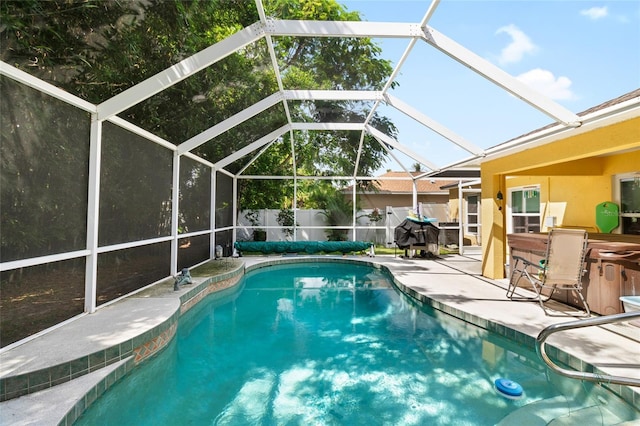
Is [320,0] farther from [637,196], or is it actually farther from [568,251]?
[637,196]

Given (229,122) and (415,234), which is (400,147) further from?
(229,122)

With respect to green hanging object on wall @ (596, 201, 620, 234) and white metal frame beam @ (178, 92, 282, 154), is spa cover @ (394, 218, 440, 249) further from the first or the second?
white metal frame beam @ (178, 92, 282, 154)

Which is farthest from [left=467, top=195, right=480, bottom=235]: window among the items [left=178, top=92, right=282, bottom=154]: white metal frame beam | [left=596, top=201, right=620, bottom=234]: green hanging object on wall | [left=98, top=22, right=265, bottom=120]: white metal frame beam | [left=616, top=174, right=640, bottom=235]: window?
[left=98, top=22, right=265, bottom=120]: white metal frame beam

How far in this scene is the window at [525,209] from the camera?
889 centimetres

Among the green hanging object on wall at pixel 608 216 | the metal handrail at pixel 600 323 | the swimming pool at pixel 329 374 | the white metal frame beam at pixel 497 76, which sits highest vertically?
the white metal frame beam at pixel 497 76

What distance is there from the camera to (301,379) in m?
3.55

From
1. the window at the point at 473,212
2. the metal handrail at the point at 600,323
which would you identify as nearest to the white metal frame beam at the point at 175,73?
the metal handrail at the point at 600,323

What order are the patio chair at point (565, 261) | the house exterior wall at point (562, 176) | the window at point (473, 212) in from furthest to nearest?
1. the window at point (473, 212)
2. the house exterior wall at point (562, 176)
3. the patio chair at point (565, 261)

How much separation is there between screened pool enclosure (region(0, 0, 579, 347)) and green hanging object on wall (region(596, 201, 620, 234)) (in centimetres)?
239

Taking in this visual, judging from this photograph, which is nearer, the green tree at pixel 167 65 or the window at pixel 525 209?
the green tree at pixel 167 65

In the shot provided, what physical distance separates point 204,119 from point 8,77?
394 centimetres

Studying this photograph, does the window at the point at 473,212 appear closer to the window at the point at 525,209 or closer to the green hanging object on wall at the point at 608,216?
the window at the point at 525,209

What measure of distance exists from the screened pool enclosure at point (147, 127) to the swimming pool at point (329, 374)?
1.59m

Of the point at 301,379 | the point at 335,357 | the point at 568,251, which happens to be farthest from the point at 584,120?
the point at 301,379
